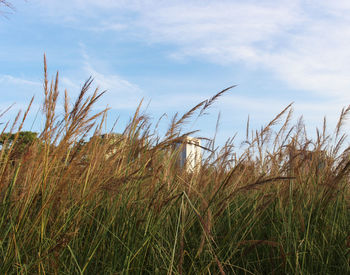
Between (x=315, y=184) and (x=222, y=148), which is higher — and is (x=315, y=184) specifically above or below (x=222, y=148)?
below

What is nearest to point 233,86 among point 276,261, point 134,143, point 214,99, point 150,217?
point 214,99

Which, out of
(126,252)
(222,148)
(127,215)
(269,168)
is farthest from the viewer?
(222,148)

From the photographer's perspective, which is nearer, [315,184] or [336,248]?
[336,248]

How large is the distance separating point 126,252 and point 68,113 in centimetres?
74

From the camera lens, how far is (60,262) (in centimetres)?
185

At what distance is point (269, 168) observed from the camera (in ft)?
10.8

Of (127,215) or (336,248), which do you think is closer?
(127,215)

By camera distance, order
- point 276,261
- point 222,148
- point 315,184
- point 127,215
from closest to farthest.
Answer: point 127,215 < point 276,261 < point 315,184 < point 222,148

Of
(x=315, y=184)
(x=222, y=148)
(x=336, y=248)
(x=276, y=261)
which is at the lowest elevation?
(x=276, y=261)

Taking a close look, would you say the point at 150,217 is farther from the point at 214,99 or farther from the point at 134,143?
the point at 214,99

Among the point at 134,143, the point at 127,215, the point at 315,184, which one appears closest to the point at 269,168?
the point at 315,184

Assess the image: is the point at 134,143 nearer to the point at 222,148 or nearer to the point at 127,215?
the point at 127,215

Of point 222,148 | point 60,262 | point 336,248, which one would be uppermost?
point 222,148

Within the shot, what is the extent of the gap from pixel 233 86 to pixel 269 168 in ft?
4.30
